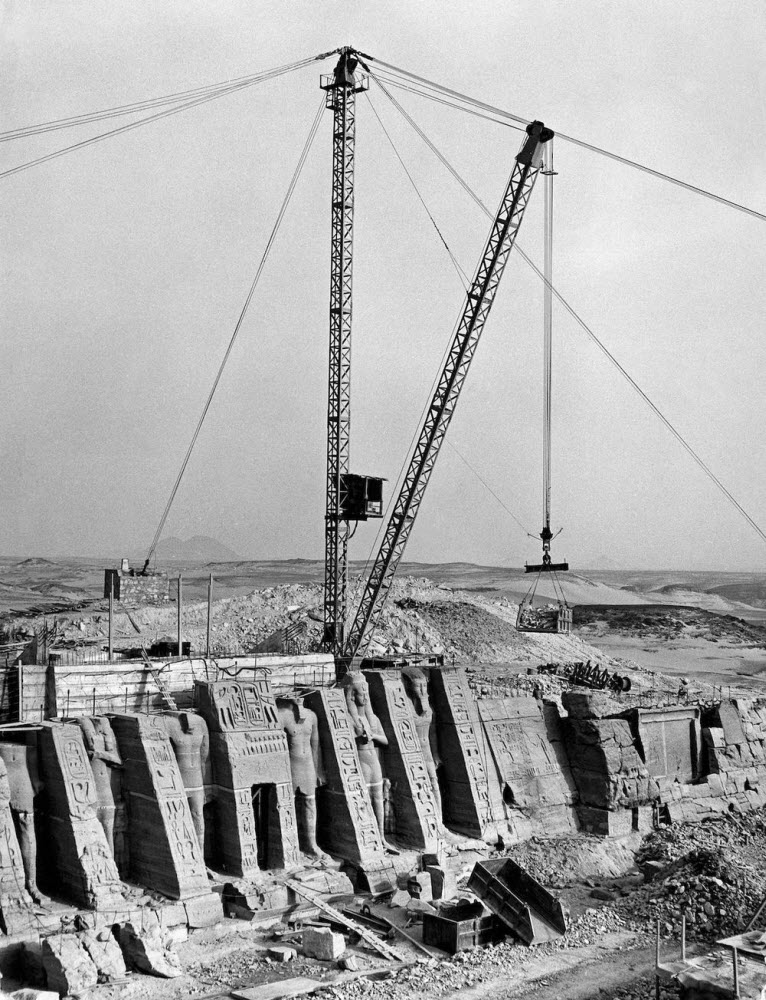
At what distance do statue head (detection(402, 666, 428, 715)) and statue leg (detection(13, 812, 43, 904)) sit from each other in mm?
11448

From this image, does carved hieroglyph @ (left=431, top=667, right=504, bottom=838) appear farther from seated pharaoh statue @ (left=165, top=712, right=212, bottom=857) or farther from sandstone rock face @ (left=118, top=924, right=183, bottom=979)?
sandstone rock face @ (left=118, top=924, right=183, bottom=979)

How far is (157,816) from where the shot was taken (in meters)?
23.6

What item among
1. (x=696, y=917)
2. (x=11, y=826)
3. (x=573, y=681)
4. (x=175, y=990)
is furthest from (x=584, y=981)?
(x=573, y=681)

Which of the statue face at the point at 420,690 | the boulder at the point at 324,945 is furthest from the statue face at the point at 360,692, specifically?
the boulder at the point at 324,945

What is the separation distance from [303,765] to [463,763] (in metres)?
5.26

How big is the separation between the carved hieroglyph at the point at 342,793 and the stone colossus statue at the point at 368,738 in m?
0.38

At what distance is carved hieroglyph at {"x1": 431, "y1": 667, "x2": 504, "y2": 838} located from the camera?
30.0 meters

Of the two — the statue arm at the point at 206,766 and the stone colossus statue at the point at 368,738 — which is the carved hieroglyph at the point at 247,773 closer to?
the statue arm at the point at 206,766

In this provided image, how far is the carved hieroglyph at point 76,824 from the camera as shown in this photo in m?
22.2

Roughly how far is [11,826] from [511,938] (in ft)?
34.2

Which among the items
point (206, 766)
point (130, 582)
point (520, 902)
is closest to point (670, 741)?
point (520, 902)

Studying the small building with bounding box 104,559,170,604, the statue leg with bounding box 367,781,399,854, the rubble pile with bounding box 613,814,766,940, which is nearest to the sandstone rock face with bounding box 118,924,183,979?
the statue leg with bounding box 367,781,399,854

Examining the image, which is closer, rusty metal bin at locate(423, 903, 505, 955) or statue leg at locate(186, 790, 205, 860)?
rusty metal bin at locate(423, 903, 505, 955)

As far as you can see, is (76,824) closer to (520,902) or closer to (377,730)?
(377,730)
